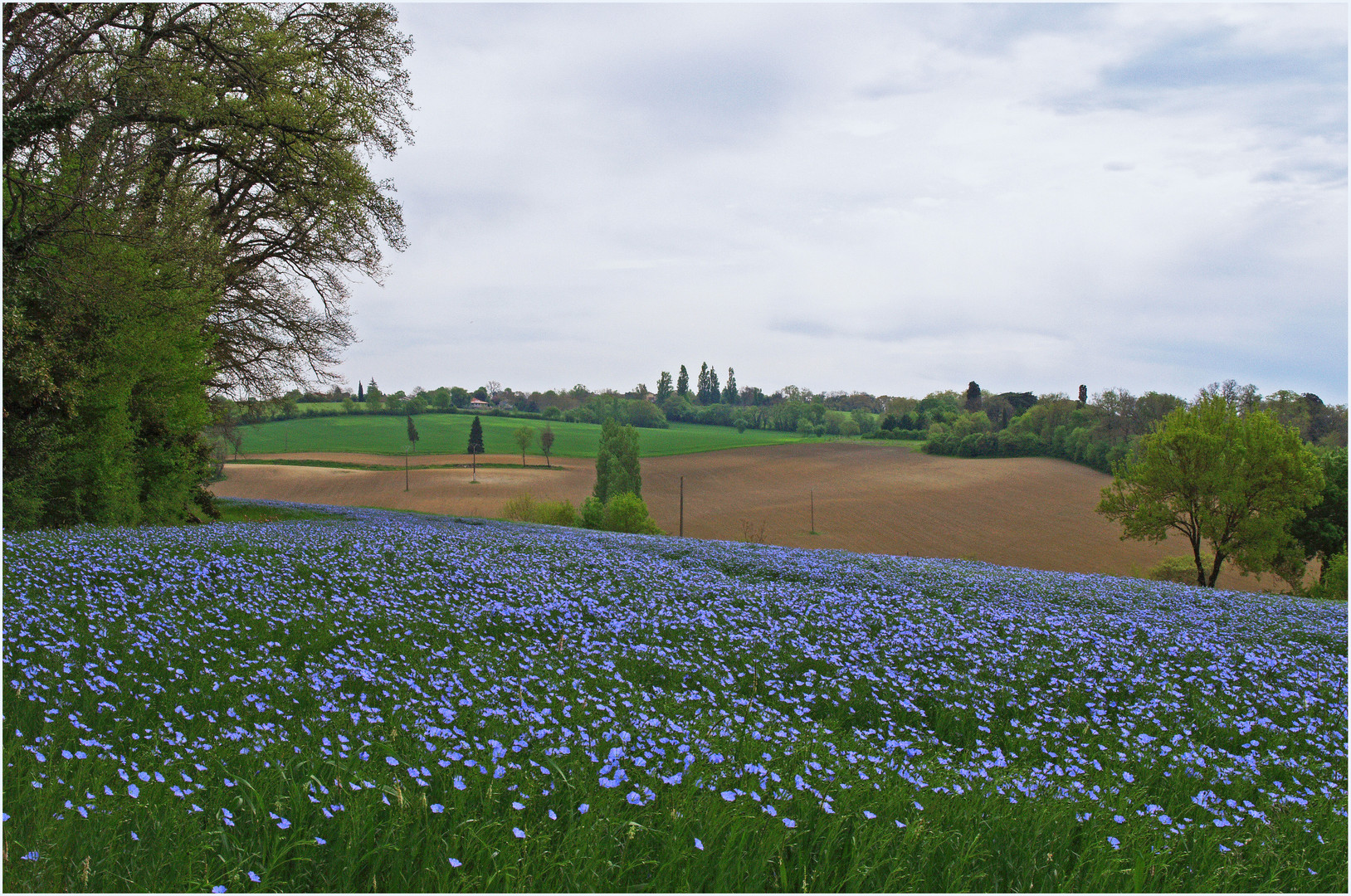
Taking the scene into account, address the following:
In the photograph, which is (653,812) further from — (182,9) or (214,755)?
(182,9)

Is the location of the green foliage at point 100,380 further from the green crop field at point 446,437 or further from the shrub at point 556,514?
the green crop field at point 446,437

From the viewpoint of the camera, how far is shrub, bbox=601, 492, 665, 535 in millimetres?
71188

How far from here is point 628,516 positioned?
234ft

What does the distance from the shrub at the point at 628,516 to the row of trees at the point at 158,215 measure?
4337 cm

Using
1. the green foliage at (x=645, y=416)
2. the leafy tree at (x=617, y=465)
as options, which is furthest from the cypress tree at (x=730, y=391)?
the leafy tree at (x=617, y=465)

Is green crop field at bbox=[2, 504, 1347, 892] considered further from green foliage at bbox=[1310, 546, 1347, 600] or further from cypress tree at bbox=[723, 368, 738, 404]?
cypress tree at bbox=[723, 368, 738, 404]

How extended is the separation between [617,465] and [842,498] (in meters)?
25.5

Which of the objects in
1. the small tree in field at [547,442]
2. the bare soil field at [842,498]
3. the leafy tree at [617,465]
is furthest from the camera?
the small tree in field at [547,442]

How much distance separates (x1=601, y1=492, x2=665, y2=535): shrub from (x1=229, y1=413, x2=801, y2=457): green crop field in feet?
118

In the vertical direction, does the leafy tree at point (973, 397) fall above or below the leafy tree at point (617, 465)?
above

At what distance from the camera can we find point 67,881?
10.5 ft

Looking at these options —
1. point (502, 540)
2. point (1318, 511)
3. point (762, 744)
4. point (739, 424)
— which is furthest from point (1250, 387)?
point (762, 744)

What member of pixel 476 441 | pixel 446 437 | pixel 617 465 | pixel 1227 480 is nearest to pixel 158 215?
pixel 1227 480

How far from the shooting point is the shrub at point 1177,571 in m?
50.2
